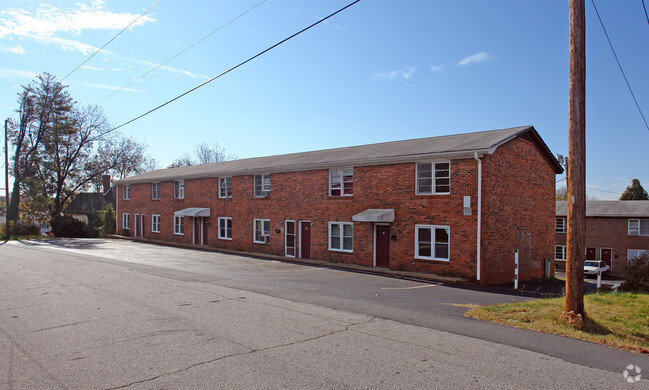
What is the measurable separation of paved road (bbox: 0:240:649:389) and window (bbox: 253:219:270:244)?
485 inches

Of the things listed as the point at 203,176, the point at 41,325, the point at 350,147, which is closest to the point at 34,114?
the point at 203,176

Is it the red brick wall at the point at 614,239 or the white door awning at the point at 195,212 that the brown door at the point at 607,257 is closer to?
the red brick wall at the point at 614,239

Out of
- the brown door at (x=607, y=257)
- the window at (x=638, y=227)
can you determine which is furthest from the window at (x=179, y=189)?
the window at (x=638, y=227)

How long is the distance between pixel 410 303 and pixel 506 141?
960 cm

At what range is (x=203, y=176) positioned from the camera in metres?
28.8

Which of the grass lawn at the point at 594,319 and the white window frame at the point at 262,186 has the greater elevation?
the white window frame at the point at 262,186

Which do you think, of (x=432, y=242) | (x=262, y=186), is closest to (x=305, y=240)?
(x=262, y=186)

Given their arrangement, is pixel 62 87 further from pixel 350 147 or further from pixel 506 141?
pixel 506 141

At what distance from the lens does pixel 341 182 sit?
20203 millimetres

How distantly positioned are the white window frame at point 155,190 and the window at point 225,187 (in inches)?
350

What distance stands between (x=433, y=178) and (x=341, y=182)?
4.97 metres

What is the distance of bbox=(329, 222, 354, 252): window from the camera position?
19.6 m

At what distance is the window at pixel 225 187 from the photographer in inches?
1066

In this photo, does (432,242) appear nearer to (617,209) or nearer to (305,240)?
(305,240)
